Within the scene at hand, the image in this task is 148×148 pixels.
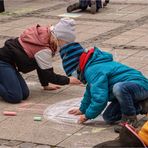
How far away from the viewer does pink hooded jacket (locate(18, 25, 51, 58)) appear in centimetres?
620

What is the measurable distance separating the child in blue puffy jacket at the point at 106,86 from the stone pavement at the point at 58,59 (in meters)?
0.18

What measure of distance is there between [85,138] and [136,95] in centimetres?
63

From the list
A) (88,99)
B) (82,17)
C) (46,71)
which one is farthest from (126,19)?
(88,99)

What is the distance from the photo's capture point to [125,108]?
516cm

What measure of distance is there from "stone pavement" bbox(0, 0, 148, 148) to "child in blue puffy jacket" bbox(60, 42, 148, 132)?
0.61ft

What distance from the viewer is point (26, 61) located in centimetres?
627

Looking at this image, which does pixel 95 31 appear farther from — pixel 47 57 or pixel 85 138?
pixel 85 138

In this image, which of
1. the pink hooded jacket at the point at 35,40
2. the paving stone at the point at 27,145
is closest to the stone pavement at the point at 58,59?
the paving stone at the point at 27,145

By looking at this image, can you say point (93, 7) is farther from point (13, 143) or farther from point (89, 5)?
point (13, 143)

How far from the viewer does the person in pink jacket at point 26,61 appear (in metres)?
6.16

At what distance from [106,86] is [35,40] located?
139cm

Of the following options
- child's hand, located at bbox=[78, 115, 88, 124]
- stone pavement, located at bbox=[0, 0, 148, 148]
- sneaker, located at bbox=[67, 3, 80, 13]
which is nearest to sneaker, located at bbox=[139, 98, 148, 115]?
stone pavement, located at bbox=[0, 0, 148, 148]

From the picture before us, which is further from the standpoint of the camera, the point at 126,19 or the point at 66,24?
the point at 126,19

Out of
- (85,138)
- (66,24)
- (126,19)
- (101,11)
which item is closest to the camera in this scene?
(85,138)
